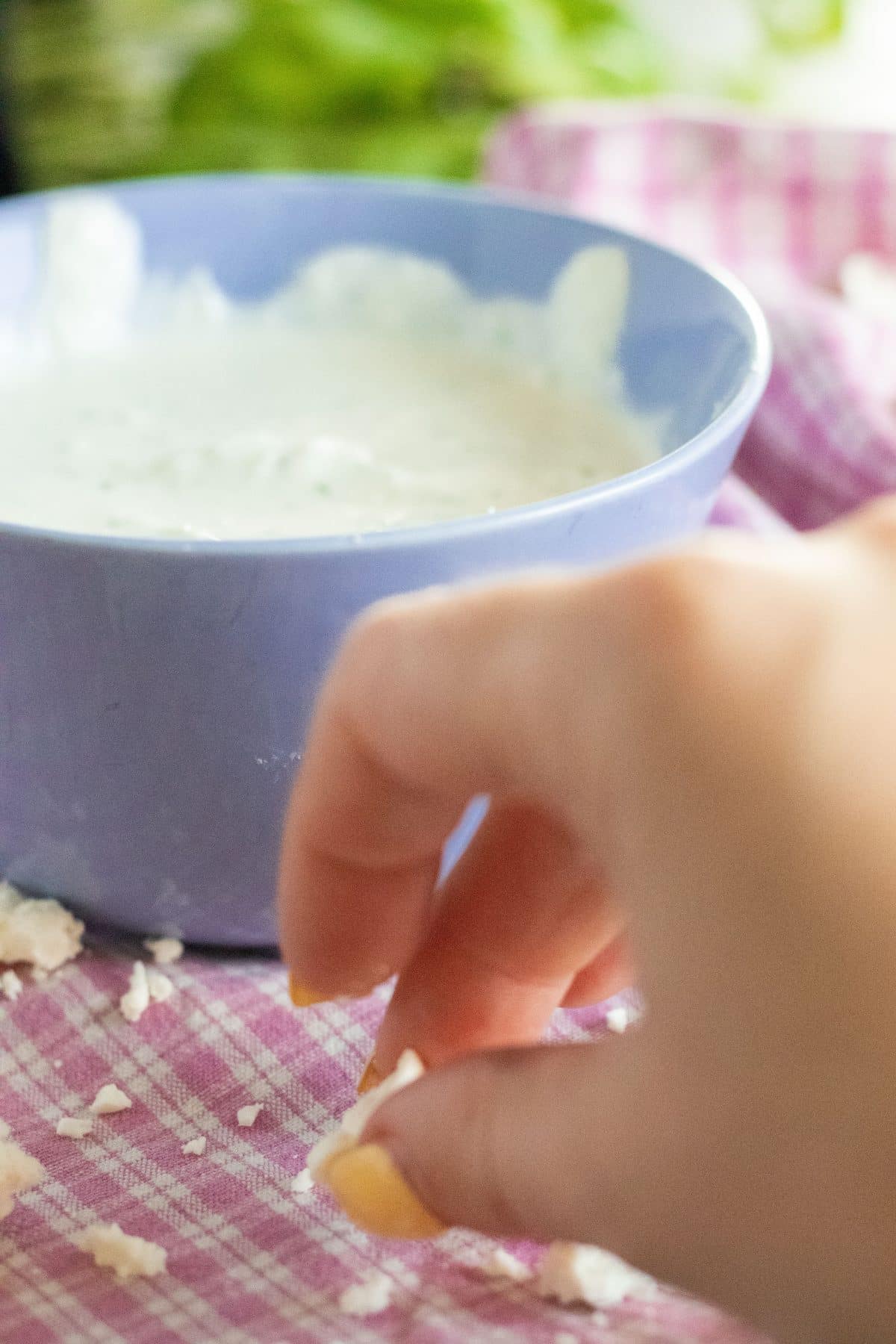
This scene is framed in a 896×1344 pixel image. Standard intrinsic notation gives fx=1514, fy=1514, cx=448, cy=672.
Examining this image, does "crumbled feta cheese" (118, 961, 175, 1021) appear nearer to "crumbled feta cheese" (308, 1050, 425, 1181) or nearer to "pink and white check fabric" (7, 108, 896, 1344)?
"pink and white check fabric" (7, 108, 896, 1344)

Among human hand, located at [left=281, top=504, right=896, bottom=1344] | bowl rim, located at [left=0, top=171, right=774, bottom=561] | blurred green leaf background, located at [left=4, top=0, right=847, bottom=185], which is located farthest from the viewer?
blurred green leaf background, located at [left=4, top=0, right=847, bottom=185]

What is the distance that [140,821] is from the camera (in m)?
0.59

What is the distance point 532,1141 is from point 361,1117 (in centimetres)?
9

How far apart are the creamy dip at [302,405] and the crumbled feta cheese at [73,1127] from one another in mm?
247

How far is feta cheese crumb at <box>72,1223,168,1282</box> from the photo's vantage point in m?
0.48

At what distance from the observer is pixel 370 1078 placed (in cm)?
49

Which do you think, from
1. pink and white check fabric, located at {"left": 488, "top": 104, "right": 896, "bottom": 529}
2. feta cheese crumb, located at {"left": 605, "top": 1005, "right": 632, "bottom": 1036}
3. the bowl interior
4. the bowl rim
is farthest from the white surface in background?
feta cheese crumb, located at {"left": 605, "top": 1005, "right": 632, "bottom": 1036}

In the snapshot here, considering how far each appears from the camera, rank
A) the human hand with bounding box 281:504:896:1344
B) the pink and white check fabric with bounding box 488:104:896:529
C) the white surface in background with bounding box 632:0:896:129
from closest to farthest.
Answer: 1. the human hand with bounding box 281:504:896:1344
2. the pink and white check fabric with bounding box 488:104:896:529
3. the white surface in background with bounding box 632:0:896:129

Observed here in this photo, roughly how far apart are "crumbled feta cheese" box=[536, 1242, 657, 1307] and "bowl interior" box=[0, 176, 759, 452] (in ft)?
1.58

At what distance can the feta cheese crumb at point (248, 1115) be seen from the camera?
55 centimetres

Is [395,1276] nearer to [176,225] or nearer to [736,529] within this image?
[736,529]

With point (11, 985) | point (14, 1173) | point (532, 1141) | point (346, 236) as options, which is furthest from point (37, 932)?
point (346, 236)

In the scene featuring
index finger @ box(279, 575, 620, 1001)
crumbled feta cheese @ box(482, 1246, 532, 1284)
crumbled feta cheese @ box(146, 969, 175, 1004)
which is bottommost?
crumbled feta cheese @ box(146, 969, 175, 1004)

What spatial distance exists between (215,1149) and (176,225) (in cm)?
65
